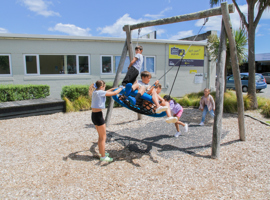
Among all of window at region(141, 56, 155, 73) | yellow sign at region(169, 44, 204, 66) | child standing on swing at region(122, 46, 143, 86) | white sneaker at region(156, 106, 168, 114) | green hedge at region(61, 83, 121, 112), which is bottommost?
green hedge at region(61, 83, 121, 112)

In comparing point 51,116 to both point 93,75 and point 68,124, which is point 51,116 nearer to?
point 68,124

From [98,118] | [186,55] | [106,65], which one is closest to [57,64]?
[106,65]

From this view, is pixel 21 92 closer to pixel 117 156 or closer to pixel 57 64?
pixel 57 64

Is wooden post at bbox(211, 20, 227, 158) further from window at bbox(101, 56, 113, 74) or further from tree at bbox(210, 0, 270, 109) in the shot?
window at bbox(101, 56, 113, 74)

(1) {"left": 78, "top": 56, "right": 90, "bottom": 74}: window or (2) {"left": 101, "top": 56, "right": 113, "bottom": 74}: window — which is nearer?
(1) {"left": 78, "top": 56, "right": 90, "bottom": 74}: window

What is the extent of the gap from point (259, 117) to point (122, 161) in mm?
6023

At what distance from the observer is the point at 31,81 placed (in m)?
11.0

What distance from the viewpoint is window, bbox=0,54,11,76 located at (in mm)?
10589

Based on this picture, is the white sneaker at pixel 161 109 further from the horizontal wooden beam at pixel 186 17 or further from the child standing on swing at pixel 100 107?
the horizontal wooden beam at pixel 186 17

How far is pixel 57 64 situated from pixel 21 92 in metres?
3.38

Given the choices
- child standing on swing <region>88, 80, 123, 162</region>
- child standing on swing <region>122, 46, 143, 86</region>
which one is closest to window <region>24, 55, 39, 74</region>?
child standing on swing <region>122, 46, 143, 86</region>

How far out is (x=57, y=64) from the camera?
11.9 metres

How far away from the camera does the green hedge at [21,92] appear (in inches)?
337

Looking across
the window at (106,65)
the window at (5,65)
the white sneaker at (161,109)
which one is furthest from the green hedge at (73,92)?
the white sneaker at (161,109)
